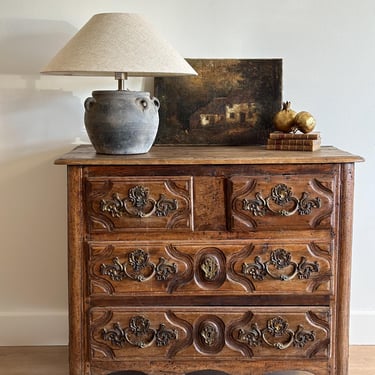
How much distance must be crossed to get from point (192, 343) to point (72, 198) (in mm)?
593

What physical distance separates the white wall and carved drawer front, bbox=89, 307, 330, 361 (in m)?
0.64

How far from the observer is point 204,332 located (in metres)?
1.97

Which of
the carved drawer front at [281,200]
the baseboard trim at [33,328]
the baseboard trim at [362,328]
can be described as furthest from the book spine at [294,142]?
the baseboard trim at [33,328]

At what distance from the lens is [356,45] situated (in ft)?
8.02

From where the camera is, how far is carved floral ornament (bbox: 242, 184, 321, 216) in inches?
75.7

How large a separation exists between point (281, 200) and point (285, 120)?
38 centimetres

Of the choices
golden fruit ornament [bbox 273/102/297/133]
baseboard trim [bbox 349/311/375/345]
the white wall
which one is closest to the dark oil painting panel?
the white wall

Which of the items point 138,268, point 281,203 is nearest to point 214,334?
point 138,268

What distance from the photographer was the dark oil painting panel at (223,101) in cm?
240

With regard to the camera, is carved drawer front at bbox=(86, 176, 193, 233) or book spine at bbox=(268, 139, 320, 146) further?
book spine at bbox=(268, 139, 320, 146)

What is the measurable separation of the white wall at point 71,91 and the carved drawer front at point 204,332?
64 cm

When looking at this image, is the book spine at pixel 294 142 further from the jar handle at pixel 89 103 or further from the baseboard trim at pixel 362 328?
the baseboard trim at pixel 362 328

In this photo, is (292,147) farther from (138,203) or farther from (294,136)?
(138,203)

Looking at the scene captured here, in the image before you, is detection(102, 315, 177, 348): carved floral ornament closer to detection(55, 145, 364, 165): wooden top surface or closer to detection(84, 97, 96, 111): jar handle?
detection(55, 145, 364, 165): wooden top surface
